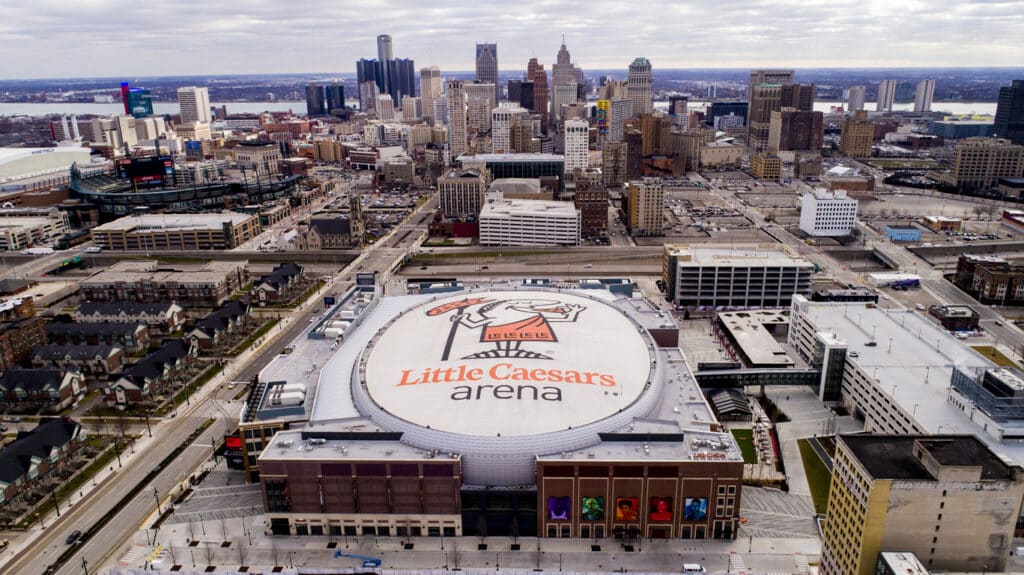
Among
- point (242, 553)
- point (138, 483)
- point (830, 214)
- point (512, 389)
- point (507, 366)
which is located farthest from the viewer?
point (830, 214)

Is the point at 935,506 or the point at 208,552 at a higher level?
the point at 935,506

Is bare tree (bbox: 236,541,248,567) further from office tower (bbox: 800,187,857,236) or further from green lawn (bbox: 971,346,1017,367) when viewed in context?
office tower (bbox: 800,187,857,236)

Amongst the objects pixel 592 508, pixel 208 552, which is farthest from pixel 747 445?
pixel 208 552

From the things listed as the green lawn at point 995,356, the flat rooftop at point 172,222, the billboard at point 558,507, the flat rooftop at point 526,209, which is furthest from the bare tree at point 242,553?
the flat rooftop at point 172,222

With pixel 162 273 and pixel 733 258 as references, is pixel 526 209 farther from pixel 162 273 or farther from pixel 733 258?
pixel 162 273

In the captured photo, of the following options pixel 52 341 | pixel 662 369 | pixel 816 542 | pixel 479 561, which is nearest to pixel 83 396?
pixel 52 341

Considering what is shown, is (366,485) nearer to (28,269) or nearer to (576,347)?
(576,347)

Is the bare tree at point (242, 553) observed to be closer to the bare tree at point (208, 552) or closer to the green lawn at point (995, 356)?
the bare tree at point (208, 552)
